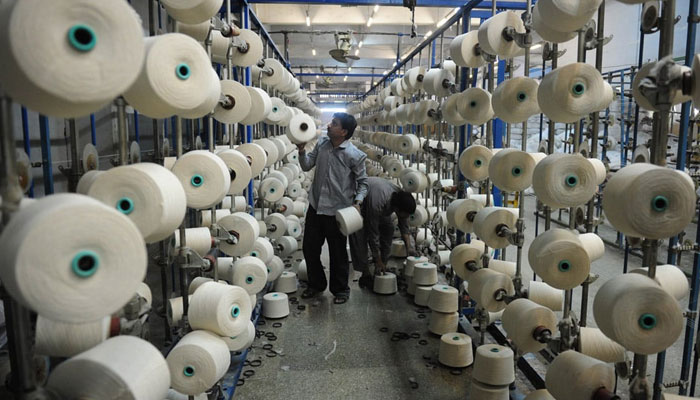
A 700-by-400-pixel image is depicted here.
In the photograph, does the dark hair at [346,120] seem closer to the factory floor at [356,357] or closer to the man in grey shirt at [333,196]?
the man in grey shirt at [333,196]

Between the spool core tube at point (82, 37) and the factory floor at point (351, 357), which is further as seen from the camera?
the factory floor at point (351, 357)

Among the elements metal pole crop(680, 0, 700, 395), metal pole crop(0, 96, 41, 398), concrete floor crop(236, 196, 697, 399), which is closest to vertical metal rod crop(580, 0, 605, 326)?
metal pole crop(680, 0, 700, 395)

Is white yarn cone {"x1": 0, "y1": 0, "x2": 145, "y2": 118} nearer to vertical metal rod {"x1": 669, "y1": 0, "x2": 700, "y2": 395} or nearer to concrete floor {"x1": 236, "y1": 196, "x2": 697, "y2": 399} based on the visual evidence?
vertical metal rod {"x1": 669, "y1": 0, "x2": 700, "y2": 395}

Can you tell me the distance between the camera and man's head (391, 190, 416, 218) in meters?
4.43

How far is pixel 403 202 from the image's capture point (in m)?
4.45

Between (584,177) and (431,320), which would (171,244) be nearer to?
(584,177)

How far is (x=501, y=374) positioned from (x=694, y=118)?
2.45m

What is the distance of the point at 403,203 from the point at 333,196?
0.63 m

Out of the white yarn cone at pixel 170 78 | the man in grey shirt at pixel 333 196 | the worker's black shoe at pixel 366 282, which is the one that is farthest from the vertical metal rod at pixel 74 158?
the worker's black shoe at pixel 366 282

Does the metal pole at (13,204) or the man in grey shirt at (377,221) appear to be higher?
the metal pole at (13,204)

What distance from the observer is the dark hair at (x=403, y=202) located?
14.5 feet

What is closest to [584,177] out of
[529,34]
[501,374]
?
[529,34]

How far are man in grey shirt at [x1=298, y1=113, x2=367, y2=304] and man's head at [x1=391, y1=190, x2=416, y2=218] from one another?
1.14ft

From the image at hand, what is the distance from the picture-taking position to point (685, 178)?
Answer: 1458 mm
